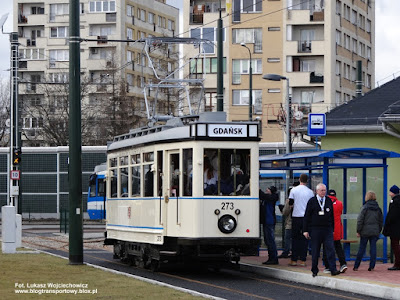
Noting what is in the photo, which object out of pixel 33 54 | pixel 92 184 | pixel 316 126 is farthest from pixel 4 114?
pixel 316 126

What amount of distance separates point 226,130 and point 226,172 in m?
0.85

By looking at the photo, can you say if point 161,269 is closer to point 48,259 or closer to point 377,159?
point 48,259

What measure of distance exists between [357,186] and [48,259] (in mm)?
7535

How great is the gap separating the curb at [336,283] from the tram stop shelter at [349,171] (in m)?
1.96

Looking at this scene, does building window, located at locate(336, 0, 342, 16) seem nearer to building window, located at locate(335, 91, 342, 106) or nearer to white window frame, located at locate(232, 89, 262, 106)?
building window, located at locate(335, 91, 342, 106)

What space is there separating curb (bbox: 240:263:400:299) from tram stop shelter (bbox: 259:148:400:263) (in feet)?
6.43

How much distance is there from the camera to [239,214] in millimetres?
21250

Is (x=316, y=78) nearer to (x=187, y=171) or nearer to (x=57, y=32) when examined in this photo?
(x=57, y=32)

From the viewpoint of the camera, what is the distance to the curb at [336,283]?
17.4 m

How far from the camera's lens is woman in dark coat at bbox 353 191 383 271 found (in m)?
21.0

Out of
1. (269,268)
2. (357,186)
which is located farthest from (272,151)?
(269,268)

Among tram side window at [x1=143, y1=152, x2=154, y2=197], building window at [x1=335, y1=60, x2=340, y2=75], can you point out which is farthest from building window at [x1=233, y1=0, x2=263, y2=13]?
tram side window at [x1=143, y1=152, x2=154, y2=197]

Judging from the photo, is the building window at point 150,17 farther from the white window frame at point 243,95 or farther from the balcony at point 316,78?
the balcony at point 316,78

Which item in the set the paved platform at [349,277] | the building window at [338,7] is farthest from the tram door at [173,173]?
the building window at [338,7]
